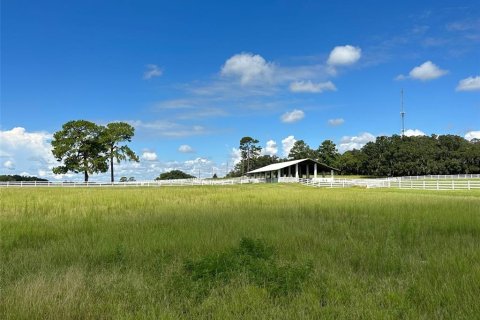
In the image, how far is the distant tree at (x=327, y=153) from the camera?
12519 centimetres

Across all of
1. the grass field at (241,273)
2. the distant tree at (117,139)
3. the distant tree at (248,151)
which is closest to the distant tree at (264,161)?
the distant tree at (248,151)

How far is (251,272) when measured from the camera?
20.9 feet

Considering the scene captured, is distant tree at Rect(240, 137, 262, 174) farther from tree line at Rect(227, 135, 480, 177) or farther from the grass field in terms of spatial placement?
the grass field

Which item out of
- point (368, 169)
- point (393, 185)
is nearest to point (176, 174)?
point (368, 169)

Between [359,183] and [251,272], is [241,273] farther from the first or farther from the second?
[359,183]

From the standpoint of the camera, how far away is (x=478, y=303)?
499 cm

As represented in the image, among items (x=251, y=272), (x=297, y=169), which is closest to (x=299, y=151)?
(x=297, y=169)

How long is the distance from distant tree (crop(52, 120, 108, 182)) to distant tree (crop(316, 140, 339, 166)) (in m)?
71.7

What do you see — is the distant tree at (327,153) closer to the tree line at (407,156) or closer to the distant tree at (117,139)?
the tree line at (407,156)

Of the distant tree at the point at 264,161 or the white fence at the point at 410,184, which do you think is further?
the distant tree at the point at 264,161

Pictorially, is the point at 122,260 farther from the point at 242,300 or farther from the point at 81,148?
the point at 81,148

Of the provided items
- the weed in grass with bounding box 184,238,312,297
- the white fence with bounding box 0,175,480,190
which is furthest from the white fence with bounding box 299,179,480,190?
the weed in grass with bounding box 184,238,312,297

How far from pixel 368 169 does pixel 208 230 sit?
115m

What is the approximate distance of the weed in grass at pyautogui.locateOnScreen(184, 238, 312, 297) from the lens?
19.0ft
